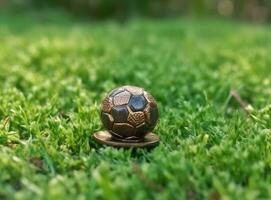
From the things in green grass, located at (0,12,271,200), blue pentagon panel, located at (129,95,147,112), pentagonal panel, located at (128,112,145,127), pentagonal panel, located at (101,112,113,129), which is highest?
blue pentagon panel, located at (129,95,147,112)

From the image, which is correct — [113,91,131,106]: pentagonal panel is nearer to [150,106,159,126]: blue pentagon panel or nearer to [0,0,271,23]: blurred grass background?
[150,106,159,126]: blue pentagon panel

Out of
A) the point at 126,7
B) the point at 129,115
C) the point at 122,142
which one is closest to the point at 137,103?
the point at 129,115

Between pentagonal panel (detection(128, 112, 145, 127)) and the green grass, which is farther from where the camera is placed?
pentagonal panel (detection(128, 112, 145, 127))

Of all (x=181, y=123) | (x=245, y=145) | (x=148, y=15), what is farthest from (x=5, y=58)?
(x=148, y=15)

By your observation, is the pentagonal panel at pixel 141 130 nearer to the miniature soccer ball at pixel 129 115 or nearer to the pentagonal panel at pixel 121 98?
the miniature soccer ball at pixel 129 115

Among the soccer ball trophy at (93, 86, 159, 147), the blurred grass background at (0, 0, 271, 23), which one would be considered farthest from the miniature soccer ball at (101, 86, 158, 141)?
the blurred grass background at (0, 0, 271, 23)

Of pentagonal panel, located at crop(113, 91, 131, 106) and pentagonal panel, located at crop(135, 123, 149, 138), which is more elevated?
pentagonal panel, located at crop(113, 91, 131, 106)

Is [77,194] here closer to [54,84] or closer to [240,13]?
[54,84]
